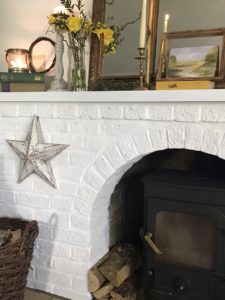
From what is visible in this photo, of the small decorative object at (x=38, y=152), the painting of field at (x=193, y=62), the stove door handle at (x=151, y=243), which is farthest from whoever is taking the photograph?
the small decorative object at (x=38, y=152)

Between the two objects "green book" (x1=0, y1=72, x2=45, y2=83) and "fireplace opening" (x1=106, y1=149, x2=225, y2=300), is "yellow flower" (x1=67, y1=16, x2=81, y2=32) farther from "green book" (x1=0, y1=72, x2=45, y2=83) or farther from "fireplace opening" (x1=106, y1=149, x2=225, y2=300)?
"fireplace opening" (x1=106, y1=149, x2=225, y2=300)

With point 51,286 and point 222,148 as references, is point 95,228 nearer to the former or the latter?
point 51,286

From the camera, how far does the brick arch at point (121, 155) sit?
1.46m

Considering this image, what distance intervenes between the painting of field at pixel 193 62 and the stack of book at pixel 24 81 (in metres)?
0.70

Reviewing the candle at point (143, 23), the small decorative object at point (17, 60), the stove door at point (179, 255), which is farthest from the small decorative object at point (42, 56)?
the stove door at point (179, 255)

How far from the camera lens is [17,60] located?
6.34 feet

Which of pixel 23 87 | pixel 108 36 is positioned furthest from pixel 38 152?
pixel 108 36

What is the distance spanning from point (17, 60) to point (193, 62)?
994mm

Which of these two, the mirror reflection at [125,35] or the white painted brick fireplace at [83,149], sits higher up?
the mirror reflection at [125,35]

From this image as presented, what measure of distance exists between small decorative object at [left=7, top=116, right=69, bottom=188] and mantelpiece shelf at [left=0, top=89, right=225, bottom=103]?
5.4 inches

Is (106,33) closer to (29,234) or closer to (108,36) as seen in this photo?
(108,36)

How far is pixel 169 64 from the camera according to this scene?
161cm

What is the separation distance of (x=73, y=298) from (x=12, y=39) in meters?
1.57

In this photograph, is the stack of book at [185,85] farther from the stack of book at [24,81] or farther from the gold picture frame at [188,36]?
the stack of book at [24,81]
